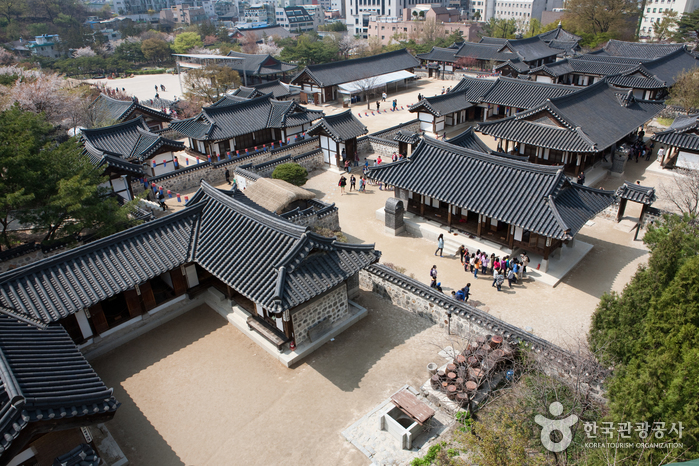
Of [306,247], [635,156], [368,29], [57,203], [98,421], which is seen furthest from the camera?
[368,29]

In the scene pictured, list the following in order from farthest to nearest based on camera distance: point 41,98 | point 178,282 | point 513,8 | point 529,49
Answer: point 513,8
point 529,49
point 41,98
point 178,282

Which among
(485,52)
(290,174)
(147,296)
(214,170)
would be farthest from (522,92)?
(147,296)

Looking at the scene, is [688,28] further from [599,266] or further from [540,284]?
[540,284]

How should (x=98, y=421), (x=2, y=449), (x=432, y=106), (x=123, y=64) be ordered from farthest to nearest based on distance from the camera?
(x=123, y=64)
(x=432, y=106)
(x=98, y=421)
(x=2, y=449)

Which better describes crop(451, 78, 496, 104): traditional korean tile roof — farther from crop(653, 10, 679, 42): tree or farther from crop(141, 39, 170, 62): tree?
crop(141, 39, 170, 62): tree

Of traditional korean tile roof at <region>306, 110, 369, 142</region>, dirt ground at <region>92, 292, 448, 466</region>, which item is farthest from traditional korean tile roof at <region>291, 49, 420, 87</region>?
dirt ground at <region>92, 292, 448, 466</region>

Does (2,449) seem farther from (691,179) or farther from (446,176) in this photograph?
(691,179)

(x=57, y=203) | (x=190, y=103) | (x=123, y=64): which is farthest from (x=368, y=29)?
(x=57, y=203)
